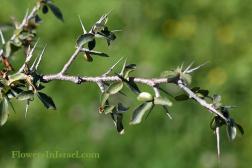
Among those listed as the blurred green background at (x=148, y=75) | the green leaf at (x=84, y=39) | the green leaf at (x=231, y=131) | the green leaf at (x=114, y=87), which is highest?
the blurred green background at (x=148, y=75)

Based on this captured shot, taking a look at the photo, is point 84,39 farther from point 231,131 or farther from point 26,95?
point 231,131

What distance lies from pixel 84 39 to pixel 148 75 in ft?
9.62

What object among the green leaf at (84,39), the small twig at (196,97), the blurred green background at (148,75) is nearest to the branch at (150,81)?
the small twig at (196,97)

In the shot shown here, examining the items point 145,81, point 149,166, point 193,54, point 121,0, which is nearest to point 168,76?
point 145,81

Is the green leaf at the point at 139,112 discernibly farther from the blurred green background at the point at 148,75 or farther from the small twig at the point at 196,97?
the blurred green background at the point at 148,75

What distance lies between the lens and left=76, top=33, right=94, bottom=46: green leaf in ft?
5.69

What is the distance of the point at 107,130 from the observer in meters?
4.18

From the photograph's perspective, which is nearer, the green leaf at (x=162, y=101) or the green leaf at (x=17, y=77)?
the green leaf at (x=162, y=101)

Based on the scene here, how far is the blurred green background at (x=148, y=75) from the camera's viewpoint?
4082 millimetres

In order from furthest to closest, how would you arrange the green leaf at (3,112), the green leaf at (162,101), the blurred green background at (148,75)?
the blurred green background at (148,75) < the green leaf at (3,112) < the green leaf at (162,101)

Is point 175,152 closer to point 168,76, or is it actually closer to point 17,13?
point 17,13

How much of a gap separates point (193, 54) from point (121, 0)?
33.0 inches

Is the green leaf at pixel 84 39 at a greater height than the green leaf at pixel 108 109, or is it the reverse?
the green leaf at pixel 84 39

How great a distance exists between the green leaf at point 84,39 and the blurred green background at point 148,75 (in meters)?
2.25
